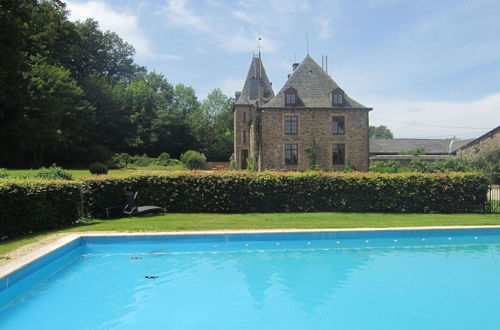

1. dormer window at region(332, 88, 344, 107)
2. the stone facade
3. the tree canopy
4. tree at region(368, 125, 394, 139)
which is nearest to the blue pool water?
dormer window at region(332, 88, 344, 107)

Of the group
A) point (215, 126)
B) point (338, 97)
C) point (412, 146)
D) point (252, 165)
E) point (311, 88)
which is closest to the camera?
point (338, 97)

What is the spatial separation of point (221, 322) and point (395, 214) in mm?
9701

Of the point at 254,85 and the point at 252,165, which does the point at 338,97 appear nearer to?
the point at 252,165

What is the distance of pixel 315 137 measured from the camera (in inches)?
1160

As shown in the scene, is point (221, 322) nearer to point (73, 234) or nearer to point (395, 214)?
point (73, 234)

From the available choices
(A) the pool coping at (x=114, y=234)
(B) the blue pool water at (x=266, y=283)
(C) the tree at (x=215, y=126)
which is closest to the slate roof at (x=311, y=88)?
(A) the pool coping at (x=114, y=234)

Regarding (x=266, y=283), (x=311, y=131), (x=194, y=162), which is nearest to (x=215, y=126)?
(x=194, y=162)

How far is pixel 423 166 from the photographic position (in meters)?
22.0

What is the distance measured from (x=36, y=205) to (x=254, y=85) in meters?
34.1

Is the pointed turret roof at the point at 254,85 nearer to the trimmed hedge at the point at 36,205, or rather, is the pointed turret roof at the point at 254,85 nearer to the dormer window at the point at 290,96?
the dormer window at the point at 290,96

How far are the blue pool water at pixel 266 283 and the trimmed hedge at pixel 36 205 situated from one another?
159cm

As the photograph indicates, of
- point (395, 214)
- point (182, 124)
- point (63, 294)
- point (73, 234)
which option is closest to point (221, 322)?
point (63, 294)

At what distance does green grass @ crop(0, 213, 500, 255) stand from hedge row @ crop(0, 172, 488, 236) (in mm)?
612

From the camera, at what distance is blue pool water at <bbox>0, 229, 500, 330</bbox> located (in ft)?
16.7
